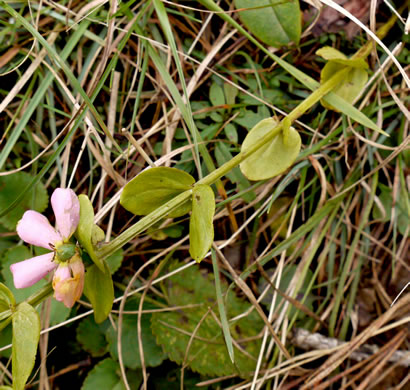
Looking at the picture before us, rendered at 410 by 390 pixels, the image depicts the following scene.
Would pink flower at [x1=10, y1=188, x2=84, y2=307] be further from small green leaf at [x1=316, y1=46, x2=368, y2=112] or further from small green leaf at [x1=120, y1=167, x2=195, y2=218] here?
small green leaf at [x1=316, y1=46, x2=368, y2=112]

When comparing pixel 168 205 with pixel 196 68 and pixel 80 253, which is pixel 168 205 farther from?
pixel 196 68

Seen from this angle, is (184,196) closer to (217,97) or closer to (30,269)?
(30,269)

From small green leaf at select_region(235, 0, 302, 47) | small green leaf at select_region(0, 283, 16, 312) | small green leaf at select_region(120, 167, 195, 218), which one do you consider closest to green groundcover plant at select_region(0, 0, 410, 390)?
small green leaf at select_region(235, 0, 302, 47)

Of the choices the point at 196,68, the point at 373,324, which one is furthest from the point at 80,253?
the point at 373,324

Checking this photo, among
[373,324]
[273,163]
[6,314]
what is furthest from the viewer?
[373,324]

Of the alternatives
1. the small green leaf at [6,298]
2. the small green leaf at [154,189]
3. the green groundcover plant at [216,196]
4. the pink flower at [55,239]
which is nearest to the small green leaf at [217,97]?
the green groundcover plant at [216,196]

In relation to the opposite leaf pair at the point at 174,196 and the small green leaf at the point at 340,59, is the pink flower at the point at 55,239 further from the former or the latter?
the small green leaf at the point at 340,59

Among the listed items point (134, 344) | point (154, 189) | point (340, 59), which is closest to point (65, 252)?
point (154, 189)
